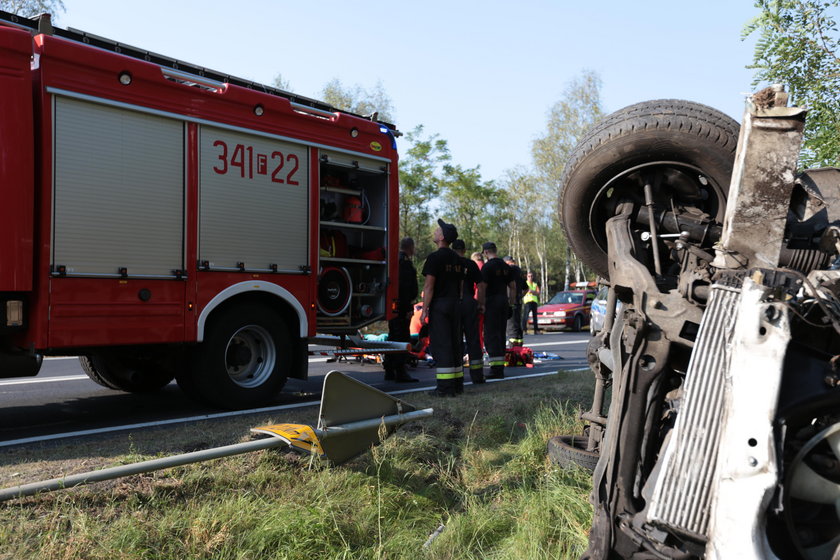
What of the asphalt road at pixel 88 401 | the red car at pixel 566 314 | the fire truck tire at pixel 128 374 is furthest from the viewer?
the red car at pixel 566 314

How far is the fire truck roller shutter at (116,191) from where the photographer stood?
5176 millimetres

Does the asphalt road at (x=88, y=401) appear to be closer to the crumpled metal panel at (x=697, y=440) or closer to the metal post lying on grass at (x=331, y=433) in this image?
the metal post lying on grass at (x=331, y=433)

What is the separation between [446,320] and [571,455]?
10.2 ft

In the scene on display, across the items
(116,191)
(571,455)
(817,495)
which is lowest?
(571,455)

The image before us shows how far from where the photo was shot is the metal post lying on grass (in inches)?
123

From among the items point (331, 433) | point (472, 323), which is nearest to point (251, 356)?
point (472, 323)

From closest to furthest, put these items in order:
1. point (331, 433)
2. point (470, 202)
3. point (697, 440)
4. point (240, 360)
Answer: point (697, 440)
point (331, 433)
point (240, 360)
point (470, 202)

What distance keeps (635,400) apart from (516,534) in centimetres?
130

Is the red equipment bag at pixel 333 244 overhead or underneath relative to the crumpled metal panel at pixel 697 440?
overhead

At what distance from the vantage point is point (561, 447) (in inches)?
155

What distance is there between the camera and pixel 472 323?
26.4 ft

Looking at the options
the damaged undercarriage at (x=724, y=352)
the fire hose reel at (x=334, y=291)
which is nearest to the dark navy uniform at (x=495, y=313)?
the fire hose reel at (x=334, y=291)

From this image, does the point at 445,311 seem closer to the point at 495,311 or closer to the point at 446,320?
the point at 446,320

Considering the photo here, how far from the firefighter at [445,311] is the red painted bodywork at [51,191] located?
1431 mm
